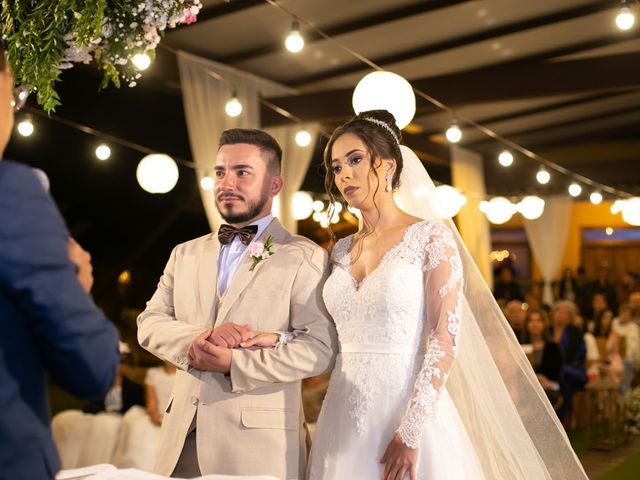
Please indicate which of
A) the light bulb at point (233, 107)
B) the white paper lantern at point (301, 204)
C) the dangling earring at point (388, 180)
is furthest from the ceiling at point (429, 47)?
the dangling earring at point (388, 180)

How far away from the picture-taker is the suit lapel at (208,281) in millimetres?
2961

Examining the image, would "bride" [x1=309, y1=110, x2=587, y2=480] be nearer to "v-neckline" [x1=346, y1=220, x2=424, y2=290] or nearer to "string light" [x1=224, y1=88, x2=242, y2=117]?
"v-neckline" [x1=346, y1=220, x2=424, y2=290]

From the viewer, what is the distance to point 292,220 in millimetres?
9828

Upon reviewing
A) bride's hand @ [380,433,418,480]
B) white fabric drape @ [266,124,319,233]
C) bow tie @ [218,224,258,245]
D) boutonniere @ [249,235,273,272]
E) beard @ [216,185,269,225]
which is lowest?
→ bride's hand @ [380,433,418,480]

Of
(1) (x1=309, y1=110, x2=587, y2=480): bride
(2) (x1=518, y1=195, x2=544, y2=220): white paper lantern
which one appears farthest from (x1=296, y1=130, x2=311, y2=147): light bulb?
(1) (x1=309, y1=110, x2=587, y2=480): bride

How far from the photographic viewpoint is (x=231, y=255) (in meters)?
3.08

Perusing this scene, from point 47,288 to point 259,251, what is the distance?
1.54m

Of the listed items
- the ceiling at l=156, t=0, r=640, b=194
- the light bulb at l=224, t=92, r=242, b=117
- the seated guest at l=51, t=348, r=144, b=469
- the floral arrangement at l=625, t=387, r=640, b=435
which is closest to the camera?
the seated guest at l=51, t=348, r=144, b=469

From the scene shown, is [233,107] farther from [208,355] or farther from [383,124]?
[208,355]

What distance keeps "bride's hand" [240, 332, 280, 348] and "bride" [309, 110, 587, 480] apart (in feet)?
0.89

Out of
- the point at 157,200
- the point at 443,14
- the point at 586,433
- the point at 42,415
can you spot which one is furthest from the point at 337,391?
the point at 157,200

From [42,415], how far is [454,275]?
5.26 feet

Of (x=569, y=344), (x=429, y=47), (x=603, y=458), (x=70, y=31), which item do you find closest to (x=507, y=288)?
(x=569, y=344)

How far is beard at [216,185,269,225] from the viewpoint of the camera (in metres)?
3.03
